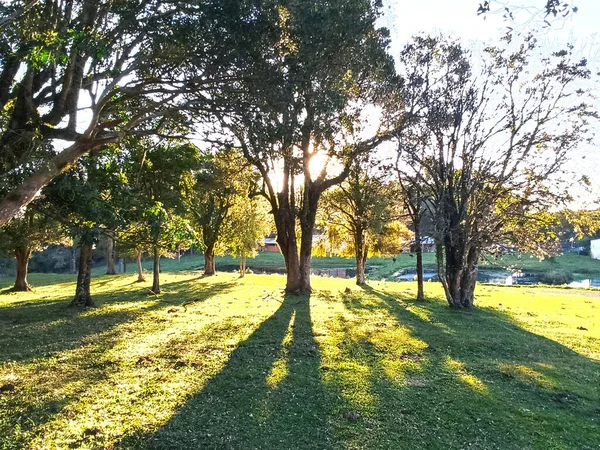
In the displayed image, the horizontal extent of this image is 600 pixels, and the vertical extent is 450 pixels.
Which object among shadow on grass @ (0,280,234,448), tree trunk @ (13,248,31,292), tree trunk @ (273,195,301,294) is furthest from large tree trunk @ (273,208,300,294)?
tree trunk @ (13,248,31,292)

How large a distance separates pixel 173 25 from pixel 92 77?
245 centimetres

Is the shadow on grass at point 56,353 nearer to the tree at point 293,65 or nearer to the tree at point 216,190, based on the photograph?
the tree at point 216,190

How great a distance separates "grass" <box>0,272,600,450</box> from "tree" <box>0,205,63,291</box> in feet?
37.5

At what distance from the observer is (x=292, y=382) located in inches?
318

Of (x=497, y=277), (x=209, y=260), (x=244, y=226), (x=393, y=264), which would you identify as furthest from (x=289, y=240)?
(x=393, y=264)

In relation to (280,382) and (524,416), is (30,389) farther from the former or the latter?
(524,416)

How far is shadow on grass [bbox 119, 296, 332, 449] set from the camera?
224 inches

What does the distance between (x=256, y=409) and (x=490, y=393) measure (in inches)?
172

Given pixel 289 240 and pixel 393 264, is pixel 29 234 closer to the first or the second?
pixel 289 240

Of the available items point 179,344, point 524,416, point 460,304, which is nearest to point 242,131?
point 179,344

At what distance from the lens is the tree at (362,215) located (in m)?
28.8

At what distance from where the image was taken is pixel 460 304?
64.8 ft

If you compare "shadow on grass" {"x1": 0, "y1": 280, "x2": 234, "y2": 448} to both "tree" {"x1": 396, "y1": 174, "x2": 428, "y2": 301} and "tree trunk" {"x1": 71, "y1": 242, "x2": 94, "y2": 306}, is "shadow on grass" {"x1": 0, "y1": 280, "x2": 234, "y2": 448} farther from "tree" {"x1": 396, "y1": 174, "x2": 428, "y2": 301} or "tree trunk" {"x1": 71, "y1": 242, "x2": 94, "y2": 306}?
"tree" {"x1": 396, "y1": 174, "x2": 428, "y2": 301}

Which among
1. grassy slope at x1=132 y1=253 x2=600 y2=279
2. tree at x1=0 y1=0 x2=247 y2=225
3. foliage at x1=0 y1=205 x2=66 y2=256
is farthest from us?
grassy slope at x1=132 y1=253 x2=600 y2=279
